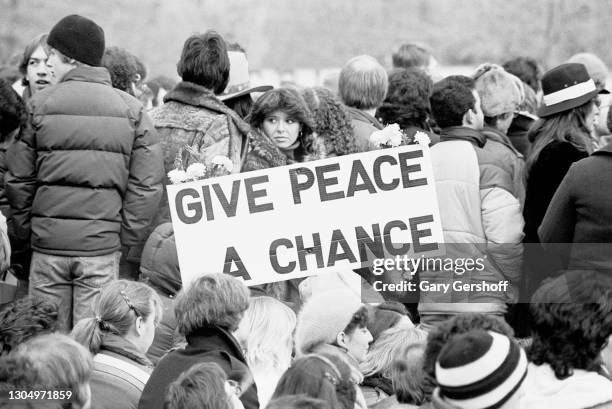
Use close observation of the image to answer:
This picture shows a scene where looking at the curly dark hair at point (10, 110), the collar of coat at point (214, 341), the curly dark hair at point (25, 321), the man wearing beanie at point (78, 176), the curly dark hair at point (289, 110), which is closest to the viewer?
the curly dark hair at point (25, 321)

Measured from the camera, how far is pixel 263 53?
21.3 metres

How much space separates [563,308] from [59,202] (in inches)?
122

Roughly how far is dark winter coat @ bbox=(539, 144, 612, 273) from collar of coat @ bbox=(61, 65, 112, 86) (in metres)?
2.59

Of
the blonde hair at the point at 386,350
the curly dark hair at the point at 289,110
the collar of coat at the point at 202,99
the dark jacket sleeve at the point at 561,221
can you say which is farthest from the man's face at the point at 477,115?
the blonde hair at the point at 386,350

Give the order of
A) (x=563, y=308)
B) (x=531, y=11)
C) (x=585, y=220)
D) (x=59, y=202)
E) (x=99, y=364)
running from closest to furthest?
(x=563, y=308)
(x=99, y=364)
(x=585, y=220)
(x=59, y=202)
(x=531, y=11)

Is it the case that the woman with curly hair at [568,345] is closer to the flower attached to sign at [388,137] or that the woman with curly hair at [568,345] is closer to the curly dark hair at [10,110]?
the flower attached to sign at [388,137]

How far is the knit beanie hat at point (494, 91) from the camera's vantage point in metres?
7.69

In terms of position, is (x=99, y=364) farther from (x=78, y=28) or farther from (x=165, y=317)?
(x=78, y=28)

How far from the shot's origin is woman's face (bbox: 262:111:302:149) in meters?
7.18

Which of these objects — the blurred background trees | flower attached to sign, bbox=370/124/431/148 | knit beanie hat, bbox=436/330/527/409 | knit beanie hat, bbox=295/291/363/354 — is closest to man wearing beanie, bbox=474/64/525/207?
flower attached to sign, bbox=370/124/431/148

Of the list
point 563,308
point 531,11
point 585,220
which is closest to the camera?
point 563,308

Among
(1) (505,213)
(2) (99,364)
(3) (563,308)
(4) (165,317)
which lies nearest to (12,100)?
(4) (165,317)

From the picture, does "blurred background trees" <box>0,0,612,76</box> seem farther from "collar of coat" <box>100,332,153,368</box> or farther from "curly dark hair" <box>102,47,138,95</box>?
"collar of coat" <box>100,332,153,368</box>

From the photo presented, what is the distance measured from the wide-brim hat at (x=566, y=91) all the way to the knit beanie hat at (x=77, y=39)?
267 centimetres
